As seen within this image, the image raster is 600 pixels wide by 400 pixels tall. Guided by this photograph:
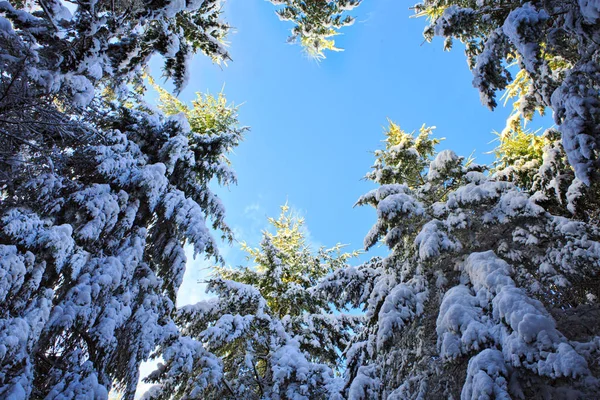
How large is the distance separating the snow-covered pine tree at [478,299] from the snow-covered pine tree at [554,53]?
1.52m

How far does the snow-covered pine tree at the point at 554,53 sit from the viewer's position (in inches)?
140

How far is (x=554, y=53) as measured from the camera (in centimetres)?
518

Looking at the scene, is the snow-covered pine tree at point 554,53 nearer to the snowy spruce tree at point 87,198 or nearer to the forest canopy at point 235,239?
the forest canopy at point 235,239

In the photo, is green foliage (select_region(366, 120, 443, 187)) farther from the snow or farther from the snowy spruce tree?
the snowy spruce tree

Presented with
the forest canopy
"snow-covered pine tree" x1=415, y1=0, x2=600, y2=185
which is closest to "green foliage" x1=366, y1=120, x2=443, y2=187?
the forest canopy

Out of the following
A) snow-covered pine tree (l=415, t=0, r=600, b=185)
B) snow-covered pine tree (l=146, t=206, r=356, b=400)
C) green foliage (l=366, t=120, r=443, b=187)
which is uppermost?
green foliage (l=366, t=120, r=443, b=187)

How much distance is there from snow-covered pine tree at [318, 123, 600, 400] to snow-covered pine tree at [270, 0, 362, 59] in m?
3.64

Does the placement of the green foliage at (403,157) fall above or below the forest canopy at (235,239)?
above

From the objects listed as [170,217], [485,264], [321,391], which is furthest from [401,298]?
[170,217]

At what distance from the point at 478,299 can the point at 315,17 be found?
20.5ft

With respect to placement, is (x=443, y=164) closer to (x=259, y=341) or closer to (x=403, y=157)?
(x=403, y=157)

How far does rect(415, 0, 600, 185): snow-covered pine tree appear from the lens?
3.54 metres

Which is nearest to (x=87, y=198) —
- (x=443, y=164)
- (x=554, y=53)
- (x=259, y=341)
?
(x=259, y=341)

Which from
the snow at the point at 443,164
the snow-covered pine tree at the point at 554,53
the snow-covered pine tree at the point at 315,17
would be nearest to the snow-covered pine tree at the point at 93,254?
the snow-covered pine tree at the point at 315,17
